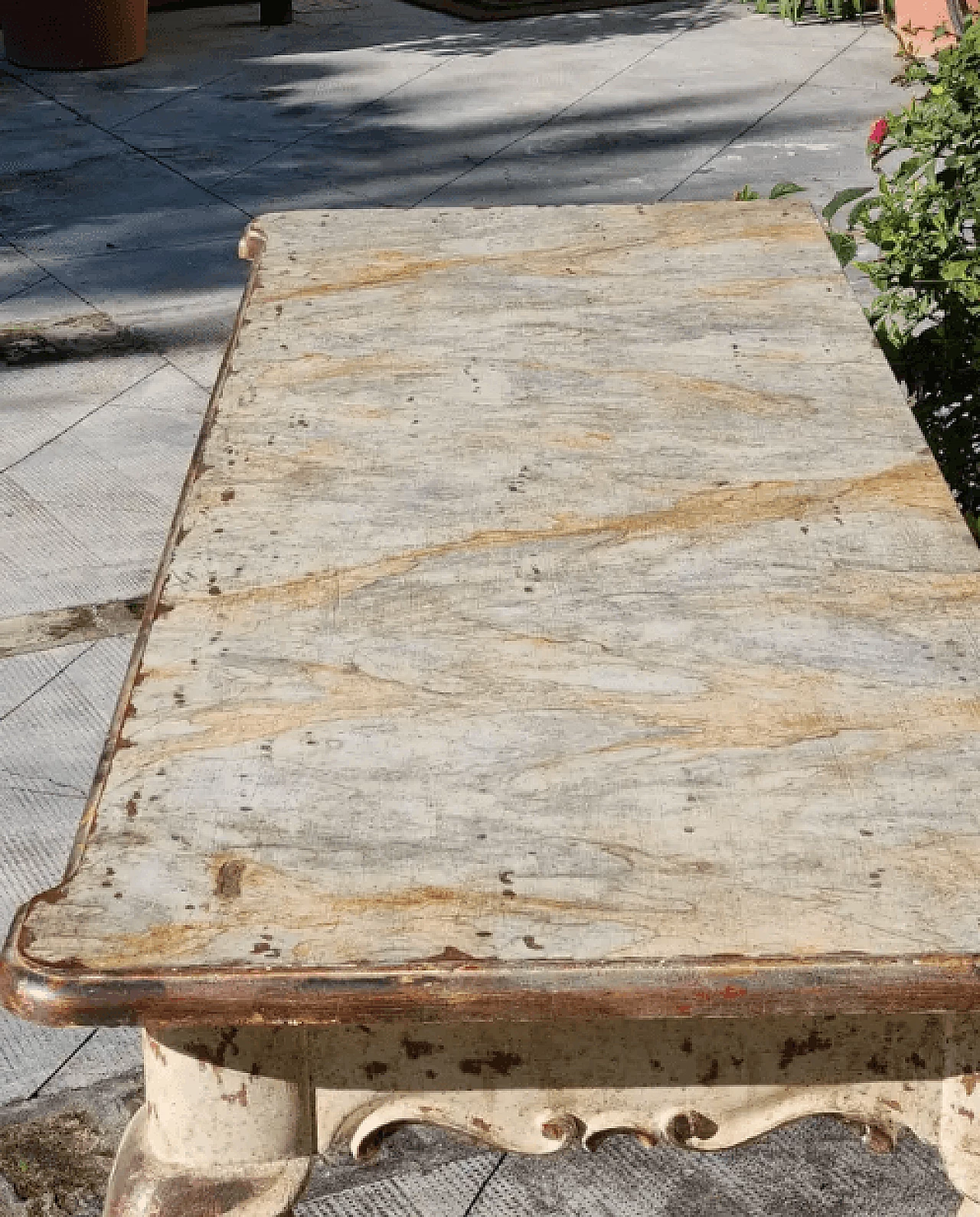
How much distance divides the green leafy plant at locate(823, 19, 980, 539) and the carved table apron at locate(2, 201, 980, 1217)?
114 centimetres

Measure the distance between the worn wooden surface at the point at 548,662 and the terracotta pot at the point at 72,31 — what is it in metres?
8.35

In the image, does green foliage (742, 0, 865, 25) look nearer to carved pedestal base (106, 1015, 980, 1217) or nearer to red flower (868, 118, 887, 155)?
red flower (868, 118, 887, 155)

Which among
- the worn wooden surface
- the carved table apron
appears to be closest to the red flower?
the worn wooden surface

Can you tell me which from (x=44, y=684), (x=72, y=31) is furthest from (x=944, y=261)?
(x=72, y=31)

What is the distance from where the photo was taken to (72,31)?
34.3 feet

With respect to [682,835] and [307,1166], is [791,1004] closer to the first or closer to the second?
[682,835]

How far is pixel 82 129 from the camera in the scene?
9.30 meters

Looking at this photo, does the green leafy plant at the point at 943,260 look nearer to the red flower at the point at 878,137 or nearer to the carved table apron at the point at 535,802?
the red flower at the point at 878,137

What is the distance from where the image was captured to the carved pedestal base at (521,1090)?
1.62 m

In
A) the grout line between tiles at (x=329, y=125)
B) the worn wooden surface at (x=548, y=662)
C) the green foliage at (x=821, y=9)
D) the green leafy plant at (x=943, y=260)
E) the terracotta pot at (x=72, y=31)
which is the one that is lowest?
the green foliage at (x=821, y=9)

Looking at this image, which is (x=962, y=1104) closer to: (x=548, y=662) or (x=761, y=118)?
(x=548, y=662)

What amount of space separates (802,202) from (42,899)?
228cm

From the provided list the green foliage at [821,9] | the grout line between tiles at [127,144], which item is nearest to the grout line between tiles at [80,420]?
the grout line between tiles at [127,144]

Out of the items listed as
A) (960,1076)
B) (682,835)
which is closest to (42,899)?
(682,835)
